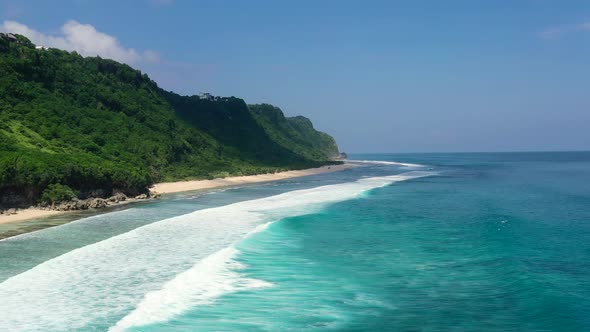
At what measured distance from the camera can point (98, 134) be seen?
7081cm

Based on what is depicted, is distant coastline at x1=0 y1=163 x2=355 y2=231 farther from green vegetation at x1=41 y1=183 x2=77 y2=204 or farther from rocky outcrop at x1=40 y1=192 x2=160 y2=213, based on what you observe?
green vegetation at x1=41 y1=183 x2=77 y2=204

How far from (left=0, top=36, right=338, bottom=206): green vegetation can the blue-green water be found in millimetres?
9302

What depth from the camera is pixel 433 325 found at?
1425 centimetres

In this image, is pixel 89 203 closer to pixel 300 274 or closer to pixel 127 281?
pixel 127 281

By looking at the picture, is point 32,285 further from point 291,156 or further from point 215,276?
point 291,156

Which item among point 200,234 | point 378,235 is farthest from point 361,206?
→ point 200,234

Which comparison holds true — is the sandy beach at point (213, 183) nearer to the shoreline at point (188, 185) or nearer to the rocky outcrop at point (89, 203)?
the shoreline at point (188, 185)

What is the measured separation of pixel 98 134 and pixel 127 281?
189ft

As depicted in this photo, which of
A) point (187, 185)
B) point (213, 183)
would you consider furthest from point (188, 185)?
point (213, 183)

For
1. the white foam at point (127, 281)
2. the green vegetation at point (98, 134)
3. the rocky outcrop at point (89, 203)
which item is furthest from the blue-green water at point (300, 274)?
the green vegetation at point (98, 134)

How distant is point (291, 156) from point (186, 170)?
63.3 meters

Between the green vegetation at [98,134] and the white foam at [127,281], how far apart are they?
58.2 feet

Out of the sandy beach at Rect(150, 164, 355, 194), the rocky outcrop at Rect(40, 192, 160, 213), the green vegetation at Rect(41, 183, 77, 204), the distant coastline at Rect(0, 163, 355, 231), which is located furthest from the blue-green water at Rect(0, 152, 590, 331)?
the sandy beach at Rect(150, 164, 355, 194)

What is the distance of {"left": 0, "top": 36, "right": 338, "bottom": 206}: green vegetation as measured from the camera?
43091 mm
